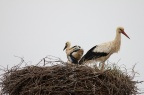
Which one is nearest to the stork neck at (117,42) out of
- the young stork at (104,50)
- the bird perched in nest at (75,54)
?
the young stork at (104,50)

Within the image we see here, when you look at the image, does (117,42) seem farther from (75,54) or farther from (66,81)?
(66,81)

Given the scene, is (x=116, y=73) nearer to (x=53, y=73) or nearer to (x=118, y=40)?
(x=53, y=73)

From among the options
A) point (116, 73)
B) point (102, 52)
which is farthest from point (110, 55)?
point (116, 73)

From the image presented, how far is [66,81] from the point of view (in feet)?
15.6

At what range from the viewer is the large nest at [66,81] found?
4.68 meters

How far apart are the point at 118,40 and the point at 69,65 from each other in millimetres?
2230

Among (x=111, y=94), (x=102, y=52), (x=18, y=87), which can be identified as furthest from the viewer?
(x=102, y=52)

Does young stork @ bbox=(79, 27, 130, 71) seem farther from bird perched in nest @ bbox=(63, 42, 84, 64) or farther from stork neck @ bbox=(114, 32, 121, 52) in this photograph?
bird perched in nest @ bbox=(63, 42, 84, 64)

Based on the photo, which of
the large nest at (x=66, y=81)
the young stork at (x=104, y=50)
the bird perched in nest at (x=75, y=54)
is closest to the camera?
the large nest at (x=66, y=81)

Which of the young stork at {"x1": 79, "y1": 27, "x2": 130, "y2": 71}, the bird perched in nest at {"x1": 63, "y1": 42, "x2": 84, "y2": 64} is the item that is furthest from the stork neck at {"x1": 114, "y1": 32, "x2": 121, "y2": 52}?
the bird perched in nest at {"x1": 63, "y1": 42, "x2": 84, "y2": 64}

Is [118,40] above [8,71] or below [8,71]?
above

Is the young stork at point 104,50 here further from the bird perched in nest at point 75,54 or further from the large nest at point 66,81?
the large nest at point 66,81

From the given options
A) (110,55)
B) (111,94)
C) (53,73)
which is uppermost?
(110,55)

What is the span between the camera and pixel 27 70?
522 centimetres
